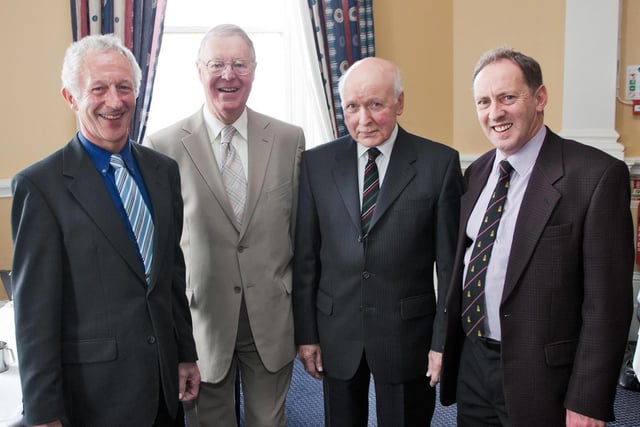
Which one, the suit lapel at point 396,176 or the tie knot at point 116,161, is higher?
the tie knot at point 116,161

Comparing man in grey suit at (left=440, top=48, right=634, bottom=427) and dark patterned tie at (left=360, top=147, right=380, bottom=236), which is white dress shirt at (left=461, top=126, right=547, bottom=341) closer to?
man in grey suit at (left=440, top=48, right=634, bottom=427)

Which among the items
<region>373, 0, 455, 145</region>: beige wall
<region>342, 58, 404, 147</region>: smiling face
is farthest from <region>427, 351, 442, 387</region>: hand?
<region>373, 0, 455, 145</region>: beige wall

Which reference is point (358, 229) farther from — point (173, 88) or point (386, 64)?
point (173, 88)

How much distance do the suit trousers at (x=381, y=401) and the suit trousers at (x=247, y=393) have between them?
0.20 meters

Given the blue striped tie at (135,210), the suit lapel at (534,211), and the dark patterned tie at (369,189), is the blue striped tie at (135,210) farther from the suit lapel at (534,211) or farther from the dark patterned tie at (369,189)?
the suit lapel at (534,211)

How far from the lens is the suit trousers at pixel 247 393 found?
79.0 inches

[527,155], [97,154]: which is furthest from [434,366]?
[97,154]

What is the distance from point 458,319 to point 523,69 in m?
0.74

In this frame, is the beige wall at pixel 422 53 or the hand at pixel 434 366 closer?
the hand at pixel 434 366

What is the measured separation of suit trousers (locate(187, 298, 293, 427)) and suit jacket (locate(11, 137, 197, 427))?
42 centimetres

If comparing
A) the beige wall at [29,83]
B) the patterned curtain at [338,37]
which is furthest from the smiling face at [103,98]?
the patterned curtain at [338,37]

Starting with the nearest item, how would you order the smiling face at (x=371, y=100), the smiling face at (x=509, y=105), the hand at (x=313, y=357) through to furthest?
the smiling face at (x=509, y=105), the smiling face at (x=371, y=100), the hand at (x=313, y=357)

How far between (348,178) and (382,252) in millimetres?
265

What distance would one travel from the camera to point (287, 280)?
2033 mm
